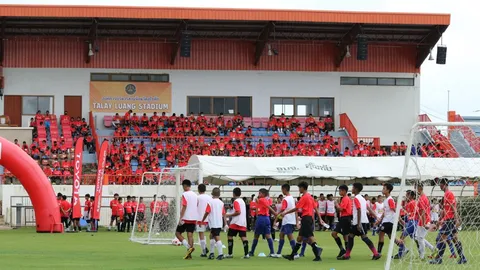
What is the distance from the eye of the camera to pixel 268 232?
21.6m

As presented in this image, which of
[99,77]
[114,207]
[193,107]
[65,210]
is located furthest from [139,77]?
[65,210]

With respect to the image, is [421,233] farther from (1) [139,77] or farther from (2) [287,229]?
(1) [139,77]

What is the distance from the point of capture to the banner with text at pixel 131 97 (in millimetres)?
50594

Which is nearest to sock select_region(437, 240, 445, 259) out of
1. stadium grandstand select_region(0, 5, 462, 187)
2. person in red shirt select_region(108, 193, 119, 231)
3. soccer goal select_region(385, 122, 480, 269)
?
soccer goal select_region(385, 122, 480, 269)

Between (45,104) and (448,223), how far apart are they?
114ft

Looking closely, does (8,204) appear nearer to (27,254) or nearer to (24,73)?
(24,73)

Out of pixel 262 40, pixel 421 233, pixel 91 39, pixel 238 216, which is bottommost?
pixel 421 233

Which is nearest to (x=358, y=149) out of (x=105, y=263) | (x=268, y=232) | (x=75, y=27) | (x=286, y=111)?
(x=286, y=111)

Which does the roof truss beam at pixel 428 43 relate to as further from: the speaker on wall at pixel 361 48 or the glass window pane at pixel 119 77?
the glass window pane at pixel 119 77

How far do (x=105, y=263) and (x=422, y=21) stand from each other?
33795 millimetres

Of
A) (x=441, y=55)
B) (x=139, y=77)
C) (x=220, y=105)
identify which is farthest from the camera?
(x=220, y=105)

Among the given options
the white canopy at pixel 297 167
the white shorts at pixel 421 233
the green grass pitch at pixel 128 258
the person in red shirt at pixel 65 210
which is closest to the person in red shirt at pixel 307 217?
the green grass pitch at pixel 128 258

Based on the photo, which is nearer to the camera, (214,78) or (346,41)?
(346,41)

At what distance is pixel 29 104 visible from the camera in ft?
165
